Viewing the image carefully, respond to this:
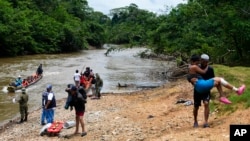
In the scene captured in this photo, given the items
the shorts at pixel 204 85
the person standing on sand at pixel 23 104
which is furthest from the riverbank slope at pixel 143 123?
the shorts at pixel 204 85

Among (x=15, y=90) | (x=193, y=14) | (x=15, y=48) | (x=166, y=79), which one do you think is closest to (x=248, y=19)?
(x=193, y=14)

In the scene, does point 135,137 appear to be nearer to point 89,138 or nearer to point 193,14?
point 89,138

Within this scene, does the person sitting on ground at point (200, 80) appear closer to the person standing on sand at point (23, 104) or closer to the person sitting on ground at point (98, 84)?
the person standing on sand at point (23, 104)

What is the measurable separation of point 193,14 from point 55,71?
1575 cm

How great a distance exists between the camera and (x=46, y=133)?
12.6m

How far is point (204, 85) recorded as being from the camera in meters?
8.57

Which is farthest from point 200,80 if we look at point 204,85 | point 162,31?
point 162,31

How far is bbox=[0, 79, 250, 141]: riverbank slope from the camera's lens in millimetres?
8820

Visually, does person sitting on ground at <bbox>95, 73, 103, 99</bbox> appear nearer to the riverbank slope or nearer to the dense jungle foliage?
the riverbank slope

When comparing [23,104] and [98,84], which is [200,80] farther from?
[98,84]

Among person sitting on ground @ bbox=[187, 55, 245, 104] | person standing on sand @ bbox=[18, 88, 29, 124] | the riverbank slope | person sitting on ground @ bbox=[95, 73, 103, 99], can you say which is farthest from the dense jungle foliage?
person sitting on ground @ bbox=[187, 55, 245, 104]

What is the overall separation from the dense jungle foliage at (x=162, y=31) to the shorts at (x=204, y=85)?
1203 centimetres

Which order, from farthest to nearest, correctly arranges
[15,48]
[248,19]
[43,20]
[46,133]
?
[43,20] < [15,48] < [248,19] < [46,133]

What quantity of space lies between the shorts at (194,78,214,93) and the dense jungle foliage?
12.0 m
